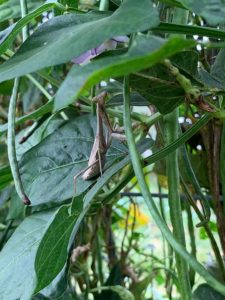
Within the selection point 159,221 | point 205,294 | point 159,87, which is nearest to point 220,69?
point 159,87

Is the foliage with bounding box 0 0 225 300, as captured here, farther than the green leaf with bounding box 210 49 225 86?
No

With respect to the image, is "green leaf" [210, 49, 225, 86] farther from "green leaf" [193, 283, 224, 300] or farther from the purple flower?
"green leaf" [193, 283, 224, 300]

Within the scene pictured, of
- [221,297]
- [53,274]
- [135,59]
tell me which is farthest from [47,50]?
[221,297]

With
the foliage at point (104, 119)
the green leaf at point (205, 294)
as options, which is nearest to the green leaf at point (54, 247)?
the foliage at point (104, 119)

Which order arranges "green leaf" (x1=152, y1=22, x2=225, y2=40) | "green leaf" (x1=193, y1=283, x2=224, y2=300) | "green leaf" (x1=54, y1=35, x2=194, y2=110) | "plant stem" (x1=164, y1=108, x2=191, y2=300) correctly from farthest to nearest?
"green leaf" (x1=193, y1=283, x2=224, y2=300) → "plant stem" (x1=164, y1=108, x2=191, y2=300) → "green leaf" (x1=152, y1=22, x2=225, y2=40) → "green leaf" (x1=54, y1=35, x2=194, y2=110)

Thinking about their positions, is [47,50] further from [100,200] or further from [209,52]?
[209,52]

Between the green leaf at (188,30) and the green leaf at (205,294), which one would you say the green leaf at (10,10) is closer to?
the green leaf at (188,30)

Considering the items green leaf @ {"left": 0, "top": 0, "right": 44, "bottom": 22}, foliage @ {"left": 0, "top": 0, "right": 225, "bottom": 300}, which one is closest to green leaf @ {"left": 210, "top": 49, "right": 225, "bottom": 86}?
foliage @ {"left": 0, "top": 0, "right": 225, "bottom": 300}
